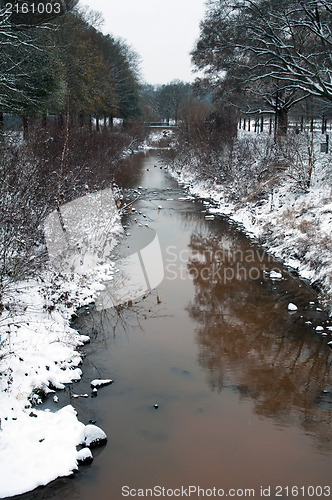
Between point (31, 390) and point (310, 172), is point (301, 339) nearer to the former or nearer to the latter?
point (31, 390)

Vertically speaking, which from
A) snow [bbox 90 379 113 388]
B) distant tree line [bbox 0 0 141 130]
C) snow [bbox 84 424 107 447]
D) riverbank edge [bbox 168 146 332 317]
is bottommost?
snow [bbox 84 424 107 447]

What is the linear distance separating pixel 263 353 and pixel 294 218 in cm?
785

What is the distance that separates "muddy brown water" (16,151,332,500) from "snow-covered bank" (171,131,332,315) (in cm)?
66

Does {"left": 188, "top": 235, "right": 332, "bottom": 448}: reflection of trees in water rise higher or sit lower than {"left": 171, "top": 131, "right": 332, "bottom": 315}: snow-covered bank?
lower

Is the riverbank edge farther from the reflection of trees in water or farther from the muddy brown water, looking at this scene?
the reflection of trees in water

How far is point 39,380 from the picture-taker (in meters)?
7.10

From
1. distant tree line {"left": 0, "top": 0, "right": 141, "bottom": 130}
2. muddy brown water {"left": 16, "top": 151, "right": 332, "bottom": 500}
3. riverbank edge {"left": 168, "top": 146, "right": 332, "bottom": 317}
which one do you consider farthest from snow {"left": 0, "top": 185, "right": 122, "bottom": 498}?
riverbank edge {"left": 168, "top": 146, "right": 332, "bottom": 317}

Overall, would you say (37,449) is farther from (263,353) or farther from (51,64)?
(51,64)

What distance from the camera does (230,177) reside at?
23.4 meters

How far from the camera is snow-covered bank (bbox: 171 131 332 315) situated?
1194 centimetres

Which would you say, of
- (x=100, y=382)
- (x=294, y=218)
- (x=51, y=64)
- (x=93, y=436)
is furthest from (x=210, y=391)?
(x=51, y=64)

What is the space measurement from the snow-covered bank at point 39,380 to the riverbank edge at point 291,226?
5.85 metres

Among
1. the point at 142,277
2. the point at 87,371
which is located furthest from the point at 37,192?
the point at 87,371

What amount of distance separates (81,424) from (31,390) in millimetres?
1117
